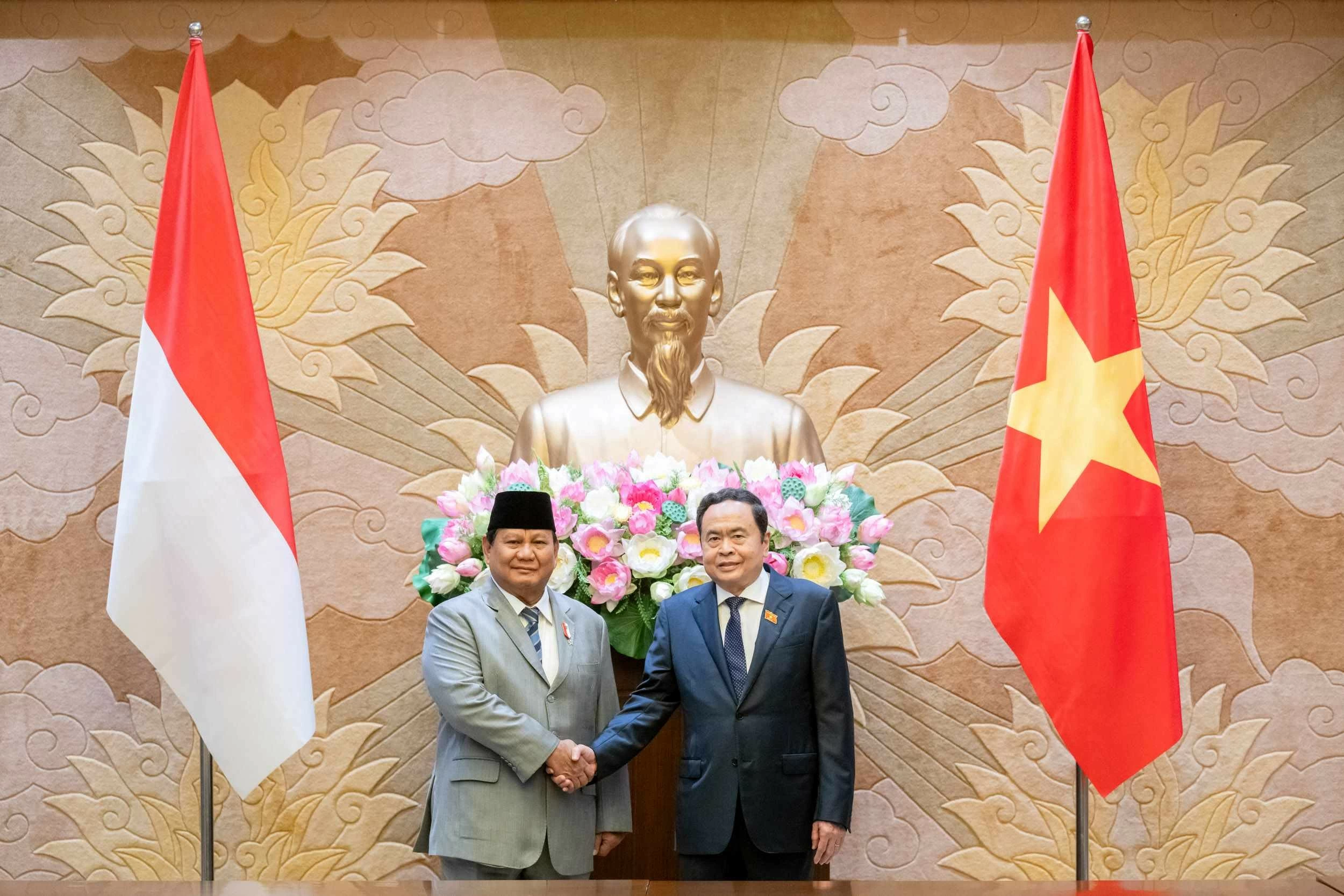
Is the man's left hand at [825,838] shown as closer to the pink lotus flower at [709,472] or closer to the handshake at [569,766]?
the handshake at [569,766]

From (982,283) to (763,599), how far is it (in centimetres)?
192

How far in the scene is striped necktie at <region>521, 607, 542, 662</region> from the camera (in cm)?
334

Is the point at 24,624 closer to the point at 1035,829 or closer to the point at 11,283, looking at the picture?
the point at 11,283

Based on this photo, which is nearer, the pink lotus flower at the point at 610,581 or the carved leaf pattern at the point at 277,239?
the pink lotus flower at the point at 610,581

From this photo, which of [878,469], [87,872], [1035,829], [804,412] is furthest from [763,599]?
[87,872]

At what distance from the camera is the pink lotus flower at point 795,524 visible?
142 inches

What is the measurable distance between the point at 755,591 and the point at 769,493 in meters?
0.38

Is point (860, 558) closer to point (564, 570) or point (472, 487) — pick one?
point (564, 570)

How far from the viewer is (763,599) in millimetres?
3342

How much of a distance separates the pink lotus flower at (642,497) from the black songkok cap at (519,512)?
353 millimetres

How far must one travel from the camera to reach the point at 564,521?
3.61 metres

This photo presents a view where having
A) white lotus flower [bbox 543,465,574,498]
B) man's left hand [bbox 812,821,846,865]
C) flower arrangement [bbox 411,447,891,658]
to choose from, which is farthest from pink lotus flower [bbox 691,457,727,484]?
man's left hand [bbox 812,821,846,865]

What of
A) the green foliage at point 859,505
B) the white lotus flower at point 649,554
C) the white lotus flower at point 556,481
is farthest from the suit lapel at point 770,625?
the white lotus flower at point 556,481

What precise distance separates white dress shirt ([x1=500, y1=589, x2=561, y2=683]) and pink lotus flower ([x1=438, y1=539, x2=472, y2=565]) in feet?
1.11
